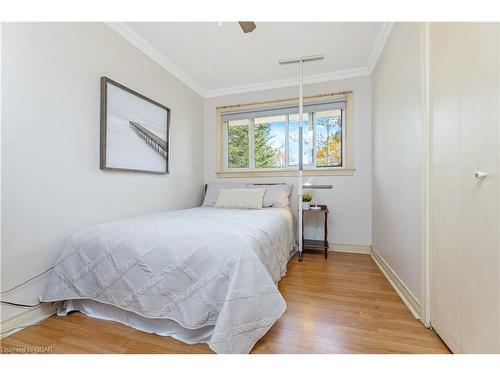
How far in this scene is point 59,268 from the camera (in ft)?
4.90

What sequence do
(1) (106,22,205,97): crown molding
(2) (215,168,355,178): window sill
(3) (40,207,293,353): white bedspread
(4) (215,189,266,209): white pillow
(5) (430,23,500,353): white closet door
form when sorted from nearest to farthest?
(5) (430,23,500,353): white closet door, (3) (40,207,293,353): white bedspread, (1) (106,22,205,97): crown molding, (4) (215,189,266,209): white pillow, (2) (215,168,355,178): window sill

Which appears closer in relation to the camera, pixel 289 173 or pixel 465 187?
pixel 465 187

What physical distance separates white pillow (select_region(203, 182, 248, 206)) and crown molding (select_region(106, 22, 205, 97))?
1445mm

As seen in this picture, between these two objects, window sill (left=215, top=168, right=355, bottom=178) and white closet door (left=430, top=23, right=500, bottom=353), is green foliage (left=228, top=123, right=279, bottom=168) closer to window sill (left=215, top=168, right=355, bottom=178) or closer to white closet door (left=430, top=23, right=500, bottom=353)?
window sill (left=215, top=168, right=355, bottom=178)

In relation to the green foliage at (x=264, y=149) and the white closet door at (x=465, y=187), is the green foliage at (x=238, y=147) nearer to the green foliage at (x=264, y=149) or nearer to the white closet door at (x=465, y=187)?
the green foliage at (x=264, y=149)

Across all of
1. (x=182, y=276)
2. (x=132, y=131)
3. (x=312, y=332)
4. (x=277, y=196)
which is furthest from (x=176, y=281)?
(x=277, y=196)

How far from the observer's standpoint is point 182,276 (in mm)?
1232

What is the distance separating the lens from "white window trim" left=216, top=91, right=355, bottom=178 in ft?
9.85

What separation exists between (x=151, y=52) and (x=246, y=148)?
1713mm

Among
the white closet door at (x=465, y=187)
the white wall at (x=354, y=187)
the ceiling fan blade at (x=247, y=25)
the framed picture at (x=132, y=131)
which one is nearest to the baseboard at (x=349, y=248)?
the white wall at (x=354, y=187)

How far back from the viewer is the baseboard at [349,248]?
9.65ft

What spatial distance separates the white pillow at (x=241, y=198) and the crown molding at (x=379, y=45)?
200 centimetres

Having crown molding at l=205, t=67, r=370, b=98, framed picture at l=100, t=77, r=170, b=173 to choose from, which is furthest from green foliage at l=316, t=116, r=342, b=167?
framed picture at l=100, t=77, r=170, b=173

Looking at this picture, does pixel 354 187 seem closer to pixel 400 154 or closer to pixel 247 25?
pixel 400 154
